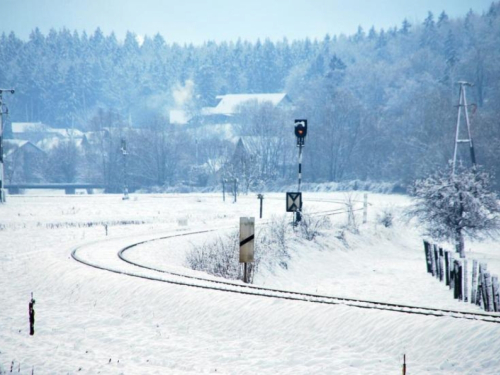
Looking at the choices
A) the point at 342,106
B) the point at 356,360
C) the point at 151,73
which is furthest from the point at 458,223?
the point at 151,73

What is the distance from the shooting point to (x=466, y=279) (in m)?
19.7

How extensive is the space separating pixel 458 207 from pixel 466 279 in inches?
482

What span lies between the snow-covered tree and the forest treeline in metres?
27.4

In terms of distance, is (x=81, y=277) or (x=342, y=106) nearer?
(x=81, y=277)

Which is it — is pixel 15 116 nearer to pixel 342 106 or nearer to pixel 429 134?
Result: pixel 342 106

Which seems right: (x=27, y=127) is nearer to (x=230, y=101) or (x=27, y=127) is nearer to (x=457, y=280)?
(x=230, y=101)

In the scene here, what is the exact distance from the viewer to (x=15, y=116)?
15775 cm

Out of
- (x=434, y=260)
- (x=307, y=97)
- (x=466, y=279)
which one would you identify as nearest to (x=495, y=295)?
(x=466, y=279)

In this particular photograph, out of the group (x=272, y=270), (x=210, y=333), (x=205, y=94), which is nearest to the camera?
(x=210, y=333)

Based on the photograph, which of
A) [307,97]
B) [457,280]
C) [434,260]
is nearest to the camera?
[457,280]

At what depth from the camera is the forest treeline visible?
265 ft

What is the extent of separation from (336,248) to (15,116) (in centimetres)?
14360

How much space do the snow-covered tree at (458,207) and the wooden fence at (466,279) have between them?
2216 millimetres

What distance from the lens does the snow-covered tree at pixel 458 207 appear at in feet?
102
